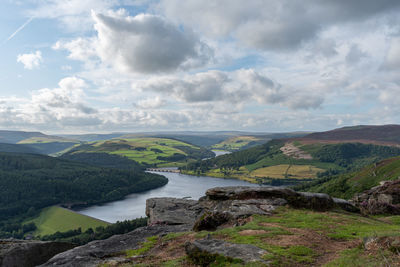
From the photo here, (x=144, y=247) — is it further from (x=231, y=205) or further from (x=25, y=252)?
(x=231, y=205)

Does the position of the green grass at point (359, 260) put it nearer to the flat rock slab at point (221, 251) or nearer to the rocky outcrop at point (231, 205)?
the flat rock slab at point (221, 251)

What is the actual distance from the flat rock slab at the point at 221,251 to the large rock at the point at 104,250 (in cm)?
504

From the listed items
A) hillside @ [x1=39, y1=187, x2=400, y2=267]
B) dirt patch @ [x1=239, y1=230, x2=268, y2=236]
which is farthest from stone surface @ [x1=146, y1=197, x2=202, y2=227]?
dirt patch @ [x1=239, y1=230, x2=268, y2=236]

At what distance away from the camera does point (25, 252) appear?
19.2 metres

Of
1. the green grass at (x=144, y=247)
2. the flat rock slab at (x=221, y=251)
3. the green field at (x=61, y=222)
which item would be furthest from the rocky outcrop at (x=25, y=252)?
the green field at (x=61, y=222)

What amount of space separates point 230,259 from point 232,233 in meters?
4.98

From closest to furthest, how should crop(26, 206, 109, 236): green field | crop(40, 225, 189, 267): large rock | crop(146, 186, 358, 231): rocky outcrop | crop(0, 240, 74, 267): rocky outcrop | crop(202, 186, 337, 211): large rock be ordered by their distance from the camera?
crop(40, 225, 189, 267): large rock, crop(0, 240, 74, 267): rocky outcrop, crop(146, 186, 358, 231): rocky outcrop, crop(202, 186, 337, 211): large rock, crop(26, 206, 109, 236): green field

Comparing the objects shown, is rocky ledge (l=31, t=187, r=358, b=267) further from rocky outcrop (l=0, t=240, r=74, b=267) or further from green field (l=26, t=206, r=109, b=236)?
green field (l=26, t=206, r=109, b=236)

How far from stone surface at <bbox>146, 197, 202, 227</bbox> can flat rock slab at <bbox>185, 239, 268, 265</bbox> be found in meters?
11.3

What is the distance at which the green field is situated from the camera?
A: 152 metres

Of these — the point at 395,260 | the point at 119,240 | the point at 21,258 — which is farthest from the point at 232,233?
the point at 21,258

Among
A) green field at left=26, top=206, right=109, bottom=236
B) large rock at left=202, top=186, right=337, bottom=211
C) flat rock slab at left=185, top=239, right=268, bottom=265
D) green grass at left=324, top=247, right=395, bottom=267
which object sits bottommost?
green field at left=26, top=206, right=109, bottom=236

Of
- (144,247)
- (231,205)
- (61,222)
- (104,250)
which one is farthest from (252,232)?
(61,222)

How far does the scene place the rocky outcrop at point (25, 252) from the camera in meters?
18.4
